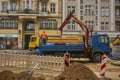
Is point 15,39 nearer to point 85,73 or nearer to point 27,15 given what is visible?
point 27,15

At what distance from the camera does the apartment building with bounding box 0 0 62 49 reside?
2530 inches

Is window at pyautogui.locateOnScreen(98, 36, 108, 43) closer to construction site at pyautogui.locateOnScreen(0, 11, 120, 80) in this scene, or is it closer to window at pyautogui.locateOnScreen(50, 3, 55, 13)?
construction site at pyautogui.locateOnScreen(0, 11, 120, 80)

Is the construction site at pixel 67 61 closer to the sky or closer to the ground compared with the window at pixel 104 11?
closer to the ground

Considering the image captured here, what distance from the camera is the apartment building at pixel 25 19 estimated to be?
6425 centimetres

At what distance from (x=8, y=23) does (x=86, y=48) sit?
36657 millimetres

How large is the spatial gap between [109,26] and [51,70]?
45.5 m

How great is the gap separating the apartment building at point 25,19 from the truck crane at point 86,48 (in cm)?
3224

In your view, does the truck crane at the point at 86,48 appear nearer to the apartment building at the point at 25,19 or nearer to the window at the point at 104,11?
the apartment building at the point at 25,19

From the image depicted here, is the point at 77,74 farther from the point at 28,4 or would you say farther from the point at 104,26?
the point at 28,4

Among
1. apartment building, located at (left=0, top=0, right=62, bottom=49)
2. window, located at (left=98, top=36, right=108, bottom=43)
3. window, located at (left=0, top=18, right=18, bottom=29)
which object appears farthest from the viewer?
window, located at (left=0, top=18, right=18, bottom=29)

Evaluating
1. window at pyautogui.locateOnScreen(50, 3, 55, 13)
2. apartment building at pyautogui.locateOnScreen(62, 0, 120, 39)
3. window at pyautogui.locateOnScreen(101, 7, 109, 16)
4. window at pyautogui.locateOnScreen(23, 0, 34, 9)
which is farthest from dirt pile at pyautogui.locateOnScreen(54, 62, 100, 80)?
window at pyautogui.locateOnScreen(101, 7, 109, 16)

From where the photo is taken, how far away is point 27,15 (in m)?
64.3

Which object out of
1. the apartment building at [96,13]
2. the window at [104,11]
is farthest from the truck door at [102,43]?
the window at [104,11]

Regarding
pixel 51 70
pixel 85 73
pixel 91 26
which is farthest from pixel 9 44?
pixel 85 73
